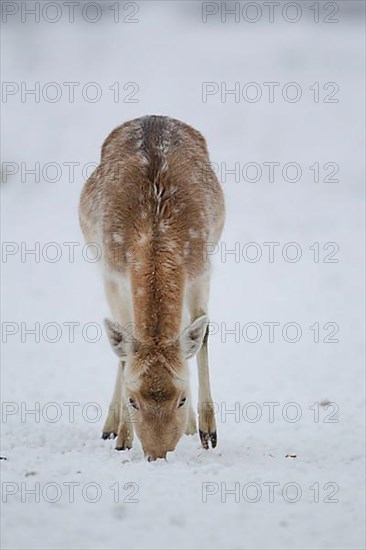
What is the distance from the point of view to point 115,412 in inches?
367

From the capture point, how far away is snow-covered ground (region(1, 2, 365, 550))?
5770 mm

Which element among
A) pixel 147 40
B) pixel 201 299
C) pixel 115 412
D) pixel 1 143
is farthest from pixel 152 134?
pixel 147 40

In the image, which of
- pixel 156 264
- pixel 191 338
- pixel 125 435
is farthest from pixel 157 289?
pixel 125 435

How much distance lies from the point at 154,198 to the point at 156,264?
3.52ft

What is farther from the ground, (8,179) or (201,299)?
(8,179)

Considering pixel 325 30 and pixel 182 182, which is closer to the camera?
pixel 182 182

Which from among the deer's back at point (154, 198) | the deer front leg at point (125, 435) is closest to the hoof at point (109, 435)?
the deer front leg at point (125, 435)

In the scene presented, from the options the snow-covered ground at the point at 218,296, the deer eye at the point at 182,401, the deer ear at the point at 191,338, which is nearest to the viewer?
the snow-covered ground at the point at 218,296

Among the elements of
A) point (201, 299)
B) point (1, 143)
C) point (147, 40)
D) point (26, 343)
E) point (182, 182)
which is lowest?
point (26, 343)

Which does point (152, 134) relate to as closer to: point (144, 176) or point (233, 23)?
point (144, 176)

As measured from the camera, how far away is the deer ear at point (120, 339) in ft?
23.5

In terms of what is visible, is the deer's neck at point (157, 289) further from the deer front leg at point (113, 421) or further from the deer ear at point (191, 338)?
the deer front leg at point (113, 421)

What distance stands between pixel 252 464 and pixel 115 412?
250 centimetres

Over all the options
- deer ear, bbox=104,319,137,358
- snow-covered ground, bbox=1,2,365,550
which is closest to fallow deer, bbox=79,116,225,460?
deer ear, bbox=104,319,137,358
